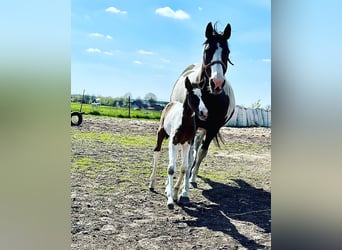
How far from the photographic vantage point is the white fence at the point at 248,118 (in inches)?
64.0

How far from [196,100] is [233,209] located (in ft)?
1.81

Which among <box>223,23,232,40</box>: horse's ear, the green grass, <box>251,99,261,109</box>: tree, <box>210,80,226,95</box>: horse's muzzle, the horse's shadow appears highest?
<box>223,23,232,40</box>: horse's ear

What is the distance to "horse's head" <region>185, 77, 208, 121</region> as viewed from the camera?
1623 mm

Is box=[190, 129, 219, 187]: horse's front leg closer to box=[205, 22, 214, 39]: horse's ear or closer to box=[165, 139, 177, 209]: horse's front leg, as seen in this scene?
box=[165, 139, 177, 209]: horse's front leg

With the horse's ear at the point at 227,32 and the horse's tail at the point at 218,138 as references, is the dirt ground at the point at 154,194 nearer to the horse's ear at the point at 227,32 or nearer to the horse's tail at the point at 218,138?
the horse's tail at the point at 218,138

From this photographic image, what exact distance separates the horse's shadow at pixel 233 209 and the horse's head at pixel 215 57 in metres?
0.48

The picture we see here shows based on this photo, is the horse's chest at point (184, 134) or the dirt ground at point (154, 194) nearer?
the dirt ground at point (154, 194)

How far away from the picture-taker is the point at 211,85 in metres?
1.65

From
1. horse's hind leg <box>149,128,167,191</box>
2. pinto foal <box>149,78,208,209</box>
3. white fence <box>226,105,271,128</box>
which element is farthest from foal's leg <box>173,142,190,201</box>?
white fence <box>226,105,271,128</box>

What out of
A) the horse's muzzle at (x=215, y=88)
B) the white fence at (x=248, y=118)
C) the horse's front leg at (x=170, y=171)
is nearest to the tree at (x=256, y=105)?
the white fence at (x=248, y=118)

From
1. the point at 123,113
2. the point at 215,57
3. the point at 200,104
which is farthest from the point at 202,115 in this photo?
the point at 123,113
